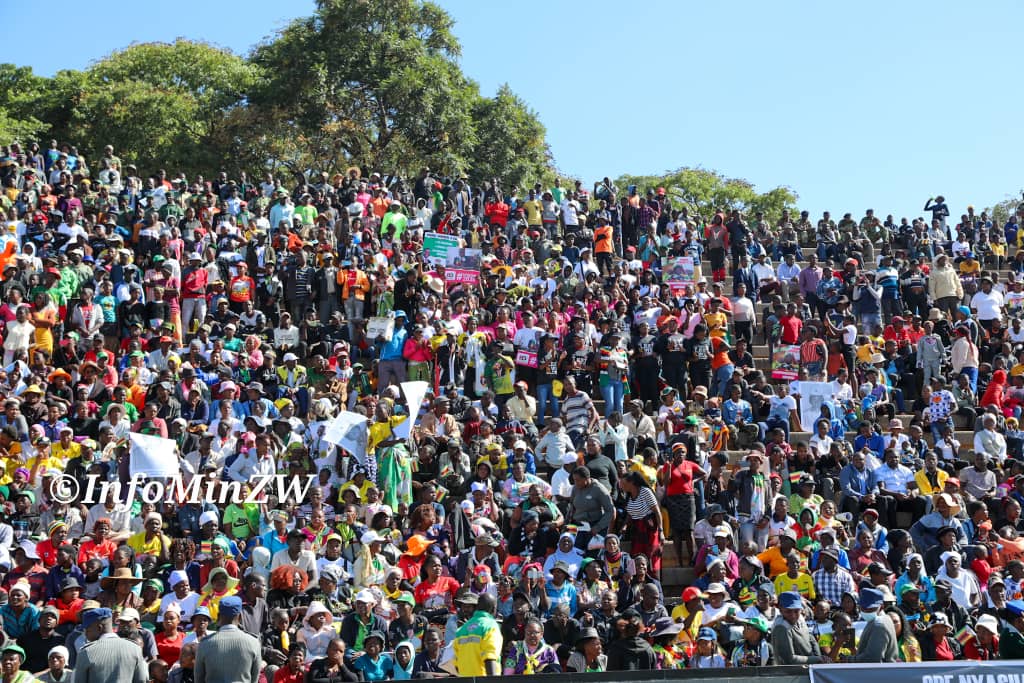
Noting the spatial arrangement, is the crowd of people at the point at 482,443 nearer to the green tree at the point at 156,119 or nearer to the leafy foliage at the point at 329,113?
the leafy foliage at the point at 329,113

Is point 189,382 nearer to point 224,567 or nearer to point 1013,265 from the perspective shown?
point 224,567

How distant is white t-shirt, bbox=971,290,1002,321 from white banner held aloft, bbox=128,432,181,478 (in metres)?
14.0

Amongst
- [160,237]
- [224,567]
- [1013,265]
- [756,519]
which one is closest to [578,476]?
[756,519]

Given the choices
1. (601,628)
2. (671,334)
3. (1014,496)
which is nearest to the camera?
(601,628)

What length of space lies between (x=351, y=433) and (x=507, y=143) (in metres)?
27.3

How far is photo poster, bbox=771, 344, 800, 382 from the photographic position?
21266 mm

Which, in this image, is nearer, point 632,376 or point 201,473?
point 201,473

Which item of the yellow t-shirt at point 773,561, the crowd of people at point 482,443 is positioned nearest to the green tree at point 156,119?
the crowd of people at point 482,443

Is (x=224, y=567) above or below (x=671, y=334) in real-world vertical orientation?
below

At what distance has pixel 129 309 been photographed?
21.6 metres

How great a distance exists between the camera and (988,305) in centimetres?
2377

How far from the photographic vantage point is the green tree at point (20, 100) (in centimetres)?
4197

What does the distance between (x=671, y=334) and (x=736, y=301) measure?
8.25ft

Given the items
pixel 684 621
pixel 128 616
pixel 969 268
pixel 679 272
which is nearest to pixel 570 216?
pixel 679 272
